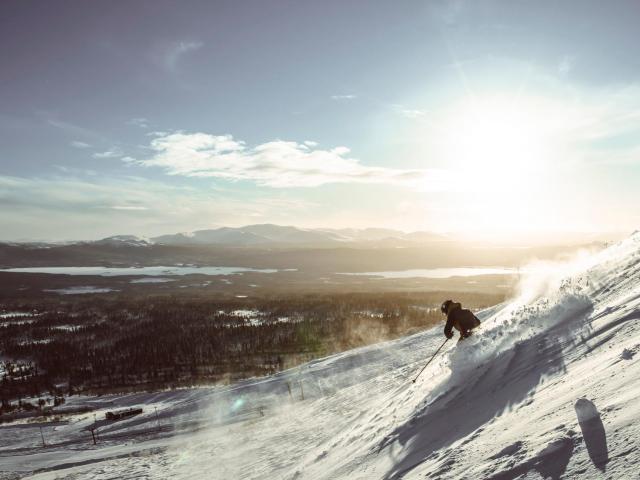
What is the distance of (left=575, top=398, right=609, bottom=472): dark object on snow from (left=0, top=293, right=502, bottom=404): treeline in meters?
49.1

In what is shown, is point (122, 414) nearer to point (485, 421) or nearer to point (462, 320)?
point (462, 320)

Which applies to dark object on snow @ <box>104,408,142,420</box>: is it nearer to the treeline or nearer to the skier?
the treeline

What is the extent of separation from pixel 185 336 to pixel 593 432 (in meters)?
96.1

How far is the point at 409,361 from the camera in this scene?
3247 cm

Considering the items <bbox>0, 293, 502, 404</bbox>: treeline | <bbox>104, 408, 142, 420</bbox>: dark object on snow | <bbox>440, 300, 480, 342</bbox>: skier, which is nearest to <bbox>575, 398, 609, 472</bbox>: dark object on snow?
<bbox>440, 300, 480, 342</bbox>: skier

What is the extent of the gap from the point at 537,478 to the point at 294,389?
31923mm

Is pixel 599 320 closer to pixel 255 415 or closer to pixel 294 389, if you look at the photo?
pixel 255 415

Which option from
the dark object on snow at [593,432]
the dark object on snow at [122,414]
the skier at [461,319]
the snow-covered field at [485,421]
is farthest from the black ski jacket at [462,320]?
the dark object on snow at [122,414]

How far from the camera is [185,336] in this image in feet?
304

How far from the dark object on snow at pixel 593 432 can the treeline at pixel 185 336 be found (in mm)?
49090

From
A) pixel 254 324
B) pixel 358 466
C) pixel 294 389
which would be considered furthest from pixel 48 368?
pixel 358 466

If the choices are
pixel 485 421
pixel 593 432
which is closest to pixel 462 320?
pixel 485 421

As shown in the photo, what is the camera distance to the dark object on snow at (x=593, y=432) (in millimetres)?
4746

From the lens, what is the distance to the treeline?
64812 millimetres
